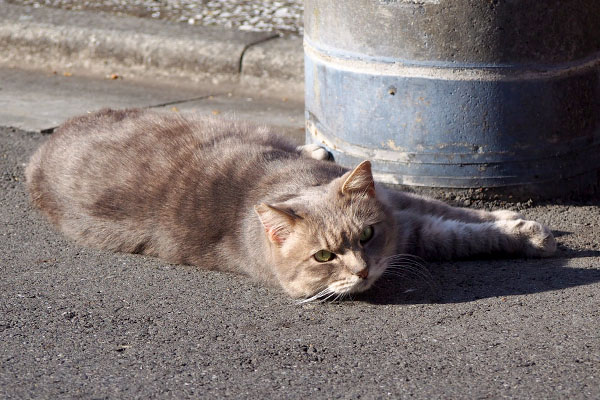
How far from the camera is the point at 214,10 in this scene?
8.12 m

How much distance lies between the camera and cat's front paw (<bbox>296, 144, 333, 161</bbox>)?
4648mm

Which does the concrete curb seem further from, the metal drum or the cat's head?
the cat's head

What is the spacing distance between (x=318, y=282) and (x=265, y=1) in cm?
532

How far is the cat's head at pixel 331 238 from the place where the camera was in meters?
3.48

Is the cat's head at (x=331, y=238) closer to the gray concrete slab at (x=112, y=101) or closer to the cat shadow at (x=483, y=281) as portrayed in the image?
the cat shadow at (x=483, y=281)

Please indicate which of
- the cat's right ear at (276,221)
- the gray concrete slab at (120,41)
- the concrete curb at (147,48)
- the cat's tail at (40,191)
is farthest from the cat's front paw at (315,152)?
the gray concrete slab at (120,41)

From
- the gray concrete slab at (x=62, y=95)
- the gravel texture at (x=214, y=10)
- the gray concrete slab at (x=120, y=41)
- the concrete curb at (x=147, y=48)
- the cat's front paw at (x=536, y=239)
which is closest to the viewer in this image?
the cat's front paw at (x=536, y=239)

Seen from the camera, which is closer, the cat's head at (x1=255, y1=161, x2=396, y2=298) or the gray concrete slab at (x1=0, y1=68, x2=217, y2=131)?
the cat's head at (x1=255, y1=161, x2=396, y2=298)

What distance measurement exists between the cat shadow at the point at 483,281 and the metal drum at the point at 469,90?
63cm

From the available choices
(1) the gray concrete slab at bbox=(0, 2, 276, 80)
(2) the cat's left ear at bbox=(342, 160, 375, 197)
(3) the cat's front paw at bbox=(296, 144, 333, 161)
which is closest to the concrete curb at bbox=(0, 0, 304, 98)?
(1) the gray concrete slab at bbox=(0, 2, 276, 80)

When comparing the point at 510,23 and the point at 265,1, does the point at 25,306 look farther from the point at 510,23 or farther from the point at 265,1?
the point at 265,1

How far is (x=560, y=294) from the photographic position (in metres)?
3.45

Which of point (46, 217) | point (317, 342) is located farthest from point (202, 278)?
point (46, 217)

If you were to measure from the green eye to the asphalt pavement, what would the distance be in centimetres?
26
